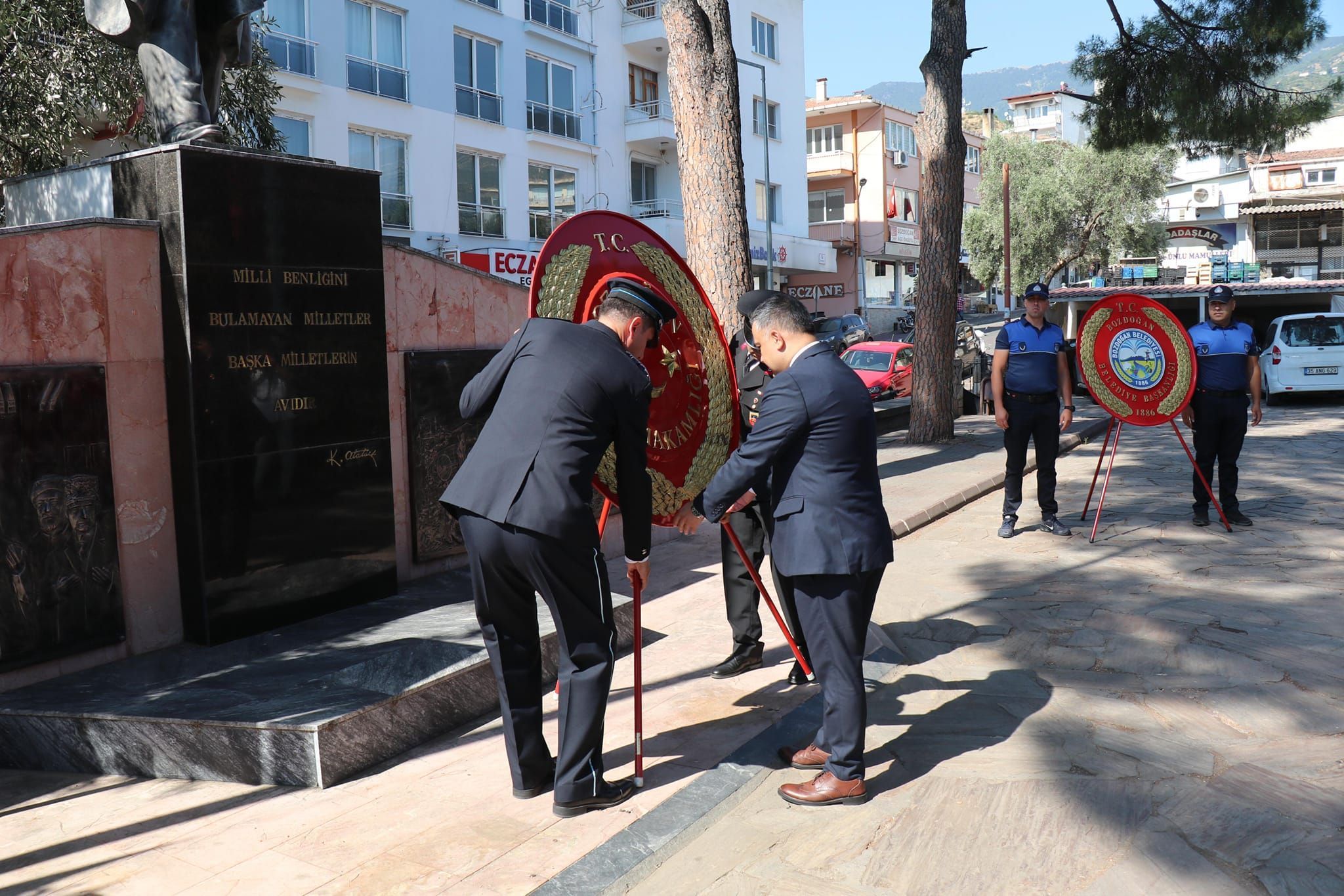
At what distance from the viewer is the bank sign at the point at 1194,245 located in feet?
163

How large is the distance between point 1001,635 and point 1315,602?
6.82ft

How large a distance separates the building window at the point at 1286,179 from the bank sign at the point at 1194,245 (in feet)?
12.5

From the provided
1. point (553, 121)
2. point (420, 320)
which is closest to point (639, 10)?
point (553, 121)

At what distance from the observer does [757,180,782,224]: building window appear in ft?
127

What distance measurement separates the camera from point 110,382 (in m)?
5.33

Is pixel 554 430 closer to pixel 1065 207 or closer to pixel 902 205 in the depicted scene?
pixel 1065 207

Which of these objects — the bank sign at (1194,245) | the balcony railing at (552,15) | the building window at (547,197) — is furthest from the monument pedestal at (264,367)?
the bank sign at (1194,245)

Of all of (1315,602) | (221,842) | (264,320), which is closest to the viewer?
(221,842)

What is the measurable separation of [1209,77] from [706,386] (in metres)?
14.0

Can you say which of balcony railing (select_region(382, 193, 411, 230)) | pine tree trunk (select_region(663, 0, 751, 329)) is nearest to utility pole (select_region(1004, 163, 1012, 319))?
balcony railing (select_region(382, 193, 411, 230))

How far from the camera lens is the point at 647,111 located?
3306 cm

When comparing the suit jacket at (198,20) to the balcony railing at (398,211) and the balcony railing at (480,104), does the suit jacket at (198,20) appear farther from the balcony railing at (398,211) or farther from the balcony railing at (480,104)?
the balcony railing at (480,104)

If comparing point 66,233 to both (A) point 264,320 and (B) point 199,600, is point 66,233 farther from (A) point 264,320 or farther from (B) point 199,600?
(B) point 199,600

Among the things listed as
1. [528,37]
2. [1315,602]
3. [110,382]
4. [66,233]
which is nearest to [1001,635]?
[1315,602]
